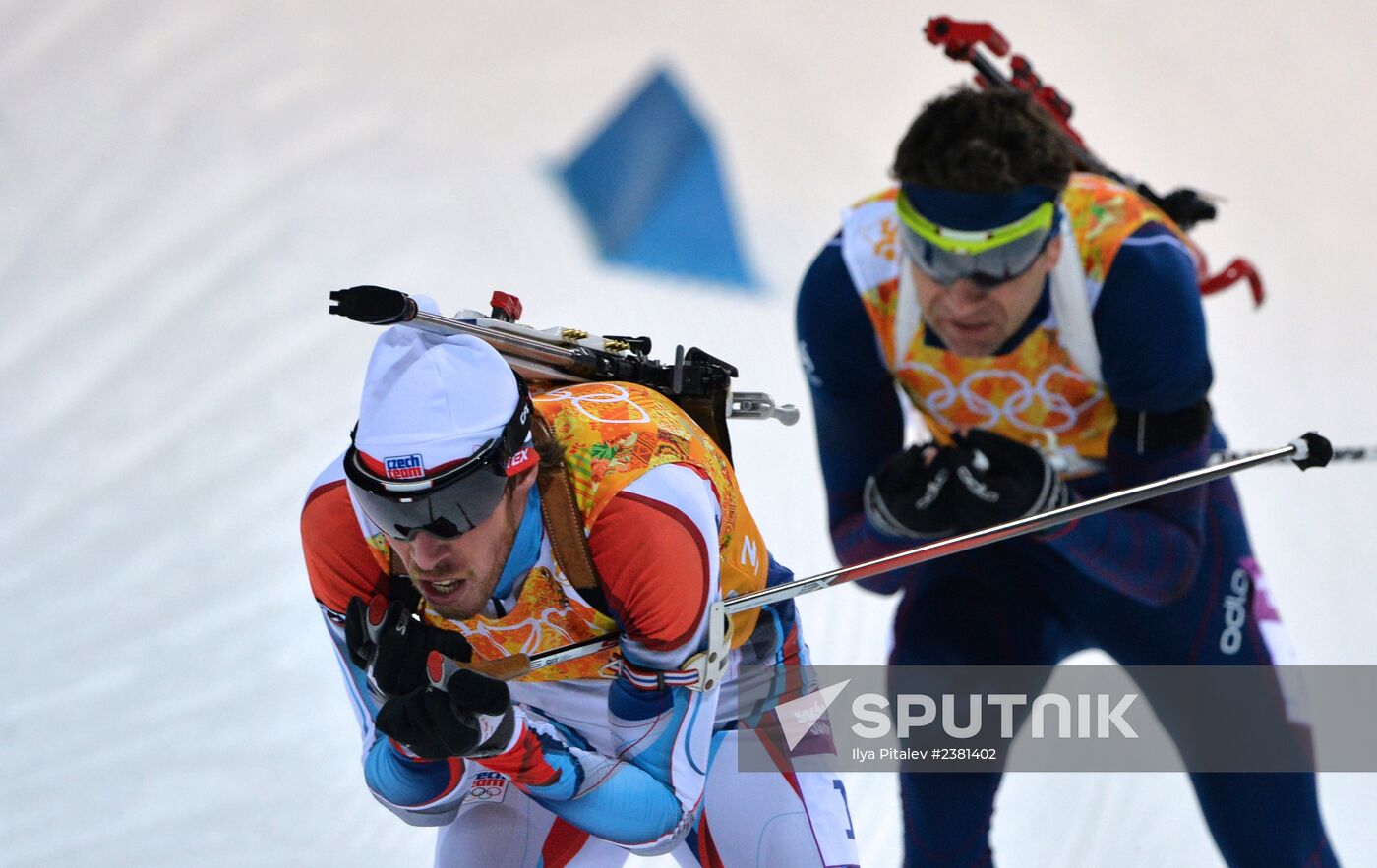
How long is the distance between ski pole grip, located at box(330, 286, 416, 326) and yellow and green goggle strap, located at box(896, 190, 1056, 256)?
132 centimetres

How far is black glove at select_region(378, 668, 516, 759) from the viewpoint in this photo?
226 cm

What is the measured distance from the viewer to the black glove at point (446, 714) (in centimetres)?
226

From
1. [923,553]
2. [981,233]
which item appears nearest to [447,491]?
[923,553]

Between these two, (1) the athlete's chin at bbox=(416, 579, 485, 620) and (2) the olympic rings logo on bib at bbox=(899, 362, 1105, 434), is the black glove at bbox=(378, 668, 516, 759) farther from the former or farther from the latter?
(2) the olympic rings logo on bib at bbox=(899, 362, 1105, 434)

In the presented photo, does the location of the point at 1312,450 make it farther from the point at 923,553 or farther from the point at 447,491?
A: the point at 447,491

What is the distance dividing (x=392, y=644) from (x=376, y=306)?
18.6 inches

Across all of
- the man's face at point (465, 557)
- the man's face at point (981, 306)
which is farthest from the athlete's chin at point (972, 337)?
the man's face at point (465, 557)

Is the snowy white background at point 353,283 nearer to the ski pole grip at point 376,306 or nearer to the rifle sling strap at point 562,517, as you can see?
the rifle sling strap at point 562,517

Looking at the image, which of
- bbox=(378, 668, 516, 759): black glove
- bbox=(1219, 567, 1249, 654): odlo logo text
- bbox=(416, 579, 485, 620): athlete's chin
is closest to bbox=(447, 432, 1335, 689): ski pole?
A: bbox=(416, 579, 485, 620): athlete's chin

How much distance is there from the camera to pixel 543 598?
2.60m

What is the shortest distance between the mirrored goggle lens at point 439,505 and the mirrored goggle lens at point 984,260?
4.45 feet

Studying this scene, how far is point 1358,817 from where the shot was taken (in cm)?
424

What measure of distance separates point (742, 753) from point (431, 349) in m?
0.95

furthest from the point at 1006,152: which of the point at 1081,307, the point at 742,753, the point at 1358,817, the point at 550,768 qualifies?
the point at 1358,817
